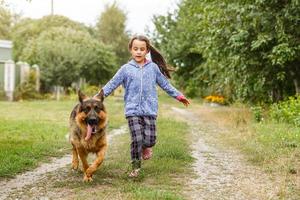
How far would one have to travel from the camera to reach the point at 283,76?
17922mm

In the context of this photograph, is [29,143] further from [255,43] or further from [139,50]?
[255,43]

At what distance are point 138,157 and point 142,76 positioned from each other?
1.21m

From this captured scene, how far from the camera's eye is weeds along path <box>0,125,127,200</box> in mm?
7422

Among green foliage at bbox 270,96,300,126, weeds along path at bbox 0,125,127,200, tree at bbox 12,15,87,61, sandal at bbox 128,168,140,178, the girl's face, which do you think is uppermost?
tree at bbox 12,15,87,61

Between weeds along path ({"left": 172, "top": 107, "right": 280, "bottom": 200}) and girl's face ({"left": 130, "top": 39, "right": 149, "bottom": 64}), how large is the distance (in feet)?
6.47

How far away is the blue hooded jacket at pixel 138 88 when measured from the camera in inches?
321

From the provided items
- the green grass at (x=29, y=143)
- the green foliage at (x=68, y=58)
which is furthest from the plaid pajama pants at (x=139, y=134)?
the green foliage at (x=68, y=58)

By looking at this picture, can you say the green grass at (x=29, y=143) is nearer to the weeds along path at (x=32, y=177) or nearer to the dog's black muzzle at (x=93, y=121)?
the weeds along path at (x=32, y=177)

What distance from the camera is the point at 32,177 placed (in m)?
8.42

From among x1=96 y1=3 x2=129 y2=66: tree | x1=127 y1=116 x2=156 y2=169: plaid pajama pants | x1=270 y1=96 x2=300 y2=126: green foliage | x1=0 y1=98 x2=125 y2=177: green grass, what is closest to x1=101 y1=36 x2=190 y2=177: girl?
x1=127 y1=116 x2=156 y2=169: plaid pajama pants

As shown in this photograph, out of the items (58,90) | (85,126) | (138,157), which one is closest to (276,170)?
(138,157)

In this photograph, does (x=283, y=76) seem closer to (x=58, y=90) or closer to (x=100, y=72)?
(x=58, y=90)

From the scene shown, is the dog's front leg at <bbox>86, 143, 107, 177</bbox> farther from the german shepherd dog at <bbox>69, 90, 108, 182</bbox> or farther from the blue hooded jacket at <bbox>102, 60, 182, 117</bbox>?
the blue hooded jacket at <bbox>102, 60, 182, 117</bbox>

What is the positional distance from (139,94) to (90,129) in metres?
0.96
